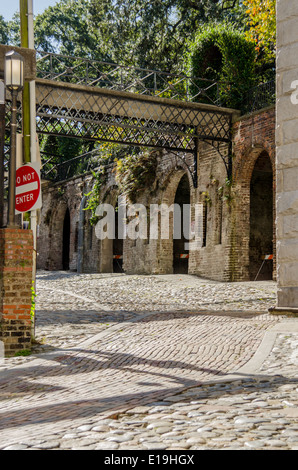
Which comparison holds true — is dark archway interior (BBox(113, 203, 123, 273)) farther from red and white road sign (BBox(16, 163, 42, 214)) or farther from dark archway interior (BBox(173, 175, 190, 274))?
red and white road sign (BBox(16, 163, 42, 214))

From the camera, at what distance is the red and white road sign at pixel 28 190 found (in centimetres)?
934

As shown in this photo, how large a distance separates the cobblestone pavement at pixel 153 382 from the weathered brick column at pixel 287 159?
686 mm

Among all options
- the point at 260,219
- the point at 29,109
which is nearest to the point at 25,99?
the point at 29,109

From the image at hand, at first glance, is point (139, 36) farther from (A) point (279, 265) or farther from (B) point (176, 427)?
(B) point (176, 427)

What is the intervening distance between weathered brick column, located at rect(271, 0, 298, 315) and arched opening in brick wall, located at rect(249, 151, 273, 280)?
11.4 meters

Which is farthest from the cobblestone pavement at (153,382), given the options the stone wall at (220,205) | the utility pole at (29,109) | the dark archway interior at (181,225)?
the dark archway interior at (181,225)

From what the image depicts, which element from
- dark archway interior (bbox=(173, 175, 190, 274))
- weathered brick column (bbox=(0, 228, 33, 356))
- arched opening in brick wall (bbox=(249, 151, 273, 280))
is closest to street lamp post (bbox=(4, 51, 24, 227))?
weathered brick column (bbox=(0, 228, 33, 356))

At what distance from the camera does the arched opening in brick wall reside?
23.4 metres

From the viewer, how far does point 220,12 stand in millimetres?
33312

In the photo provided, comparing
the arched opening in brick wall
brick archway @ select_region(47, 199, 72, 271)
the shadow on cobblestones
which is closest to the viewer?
the shadow on cobblestones

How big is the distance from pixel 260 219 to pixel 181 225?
3910 mm

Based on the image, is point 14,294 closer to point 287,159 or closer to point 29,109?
point 29,109

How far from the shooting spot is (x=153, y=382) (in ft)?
22.2

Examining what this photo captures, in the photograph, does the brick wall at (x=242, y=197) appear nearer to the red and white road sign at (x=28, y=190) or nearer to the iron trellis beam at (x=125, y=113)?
the iron trellis beam at (x=125, y=113)
